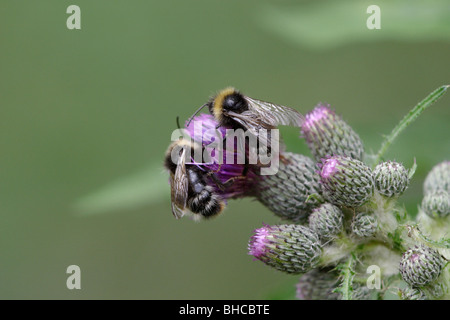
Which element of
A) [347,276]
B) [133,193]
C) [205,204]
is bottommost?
[347,276]

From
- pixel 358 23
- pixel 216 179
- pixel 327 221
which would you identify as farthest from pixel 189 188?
pixel 358 23

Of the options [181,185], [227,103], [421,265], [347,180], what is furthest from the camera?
[227,103]

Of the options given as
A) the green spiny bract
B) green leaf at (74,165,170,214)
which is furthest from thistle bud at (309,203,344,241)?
green leaf at (74,165,170,214)

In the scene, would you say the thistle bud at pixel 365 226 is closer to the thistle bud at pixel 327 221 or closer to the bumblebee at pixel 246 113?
the thistle bud at pixel 327 221

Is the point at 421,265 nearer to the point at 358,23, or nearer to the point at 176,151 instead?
the point at 176,151

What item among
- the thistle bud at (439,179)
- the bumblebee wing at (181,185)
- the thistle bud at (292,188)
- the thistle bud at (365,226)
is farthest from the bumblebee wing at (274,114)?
the thistle bud at (439,179)

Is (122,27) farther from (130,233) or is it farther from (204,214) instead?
(204,214)

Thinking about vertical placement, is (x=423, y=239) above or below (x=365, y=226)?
below
